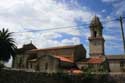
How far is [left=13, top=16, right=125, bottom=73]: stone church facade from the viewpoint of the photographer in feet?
178

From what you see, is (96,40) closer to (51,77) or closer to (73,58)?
(73,58)

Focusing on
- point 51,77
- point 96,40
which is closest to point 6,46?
point 51,77

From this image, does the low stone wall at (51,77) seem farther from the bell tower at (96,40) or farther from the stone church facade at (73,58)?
the bell tower at (96,40)

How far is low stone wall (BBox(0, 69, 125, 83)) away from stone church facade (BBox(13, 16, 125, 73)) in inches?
504

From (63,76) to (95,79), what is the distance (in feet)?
17.4

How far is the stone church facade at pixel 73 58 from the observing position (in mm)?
54375

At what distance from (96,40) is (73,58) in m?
11.2

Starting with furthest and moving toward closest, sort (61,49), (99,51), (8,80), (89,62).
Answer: (99,51), (61,49), (89,62), (8,80)

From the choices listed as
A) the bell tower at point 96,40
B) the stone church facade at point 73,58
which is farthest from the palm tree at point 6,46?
the bell tower at point 96,40

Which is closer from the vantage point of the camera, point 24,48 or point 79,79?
point 79,79

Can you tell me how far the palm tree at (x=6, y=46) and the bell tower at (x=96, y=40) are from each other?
28.0 metres

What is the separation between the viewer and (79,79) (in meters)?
34.0

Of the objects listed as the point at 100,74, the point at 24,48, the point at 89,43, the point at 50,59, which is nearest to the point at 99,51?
the point at 89,43

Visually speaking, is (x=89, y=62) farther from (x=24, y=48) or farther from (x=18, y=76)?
(x=18, y=76)
